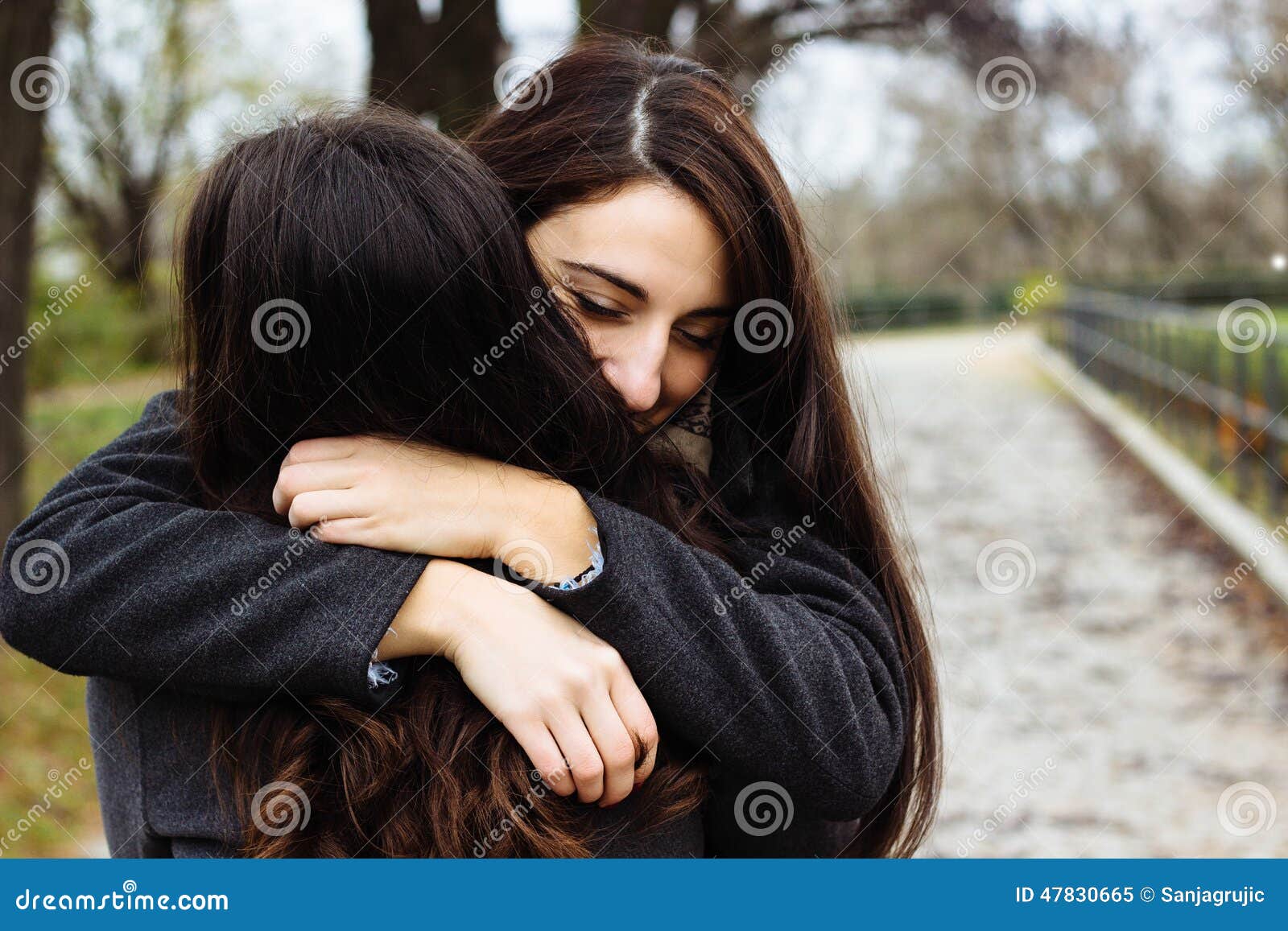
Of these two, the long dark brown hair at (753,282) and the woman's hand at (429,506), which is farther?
the long dark brown hair at (753,282)

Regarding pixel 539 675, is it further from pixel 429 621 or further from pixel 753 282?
pixel 753 282

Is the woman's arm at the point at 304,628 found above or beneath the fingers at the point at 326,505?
beneath

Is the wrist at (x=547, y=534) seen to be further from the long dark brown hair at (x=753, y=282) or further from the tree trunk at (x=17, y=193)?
the tree trunk at (x=17, y=193)

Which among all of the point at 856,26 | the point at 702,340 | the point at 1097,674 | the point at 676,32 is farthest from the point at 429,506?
the point at 856,26

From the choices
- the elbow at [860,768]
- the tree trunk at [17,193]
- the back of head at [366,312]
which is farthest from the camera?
the tree trunk at [17,193]

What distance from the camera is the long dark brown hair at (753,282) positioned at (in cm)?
147

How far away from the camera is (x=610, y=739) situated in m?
1.28

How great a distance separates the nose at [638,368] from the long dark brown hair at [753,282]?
0.15 meters

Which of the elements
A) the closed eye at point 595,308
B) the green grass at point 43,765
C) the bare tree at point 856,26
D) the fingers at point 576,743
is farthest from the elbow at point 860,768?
the bare tree at point 856,26

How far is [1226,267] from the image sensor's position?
23547mm

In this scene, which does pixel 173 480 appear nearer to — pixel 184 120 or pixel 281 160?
pixel 281 160

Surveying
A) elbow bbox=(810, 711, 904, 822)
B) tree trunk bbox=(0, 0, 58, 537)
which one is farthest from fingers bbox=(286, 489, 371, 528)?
tree trunk bbox=(0, 0, 58, 537)

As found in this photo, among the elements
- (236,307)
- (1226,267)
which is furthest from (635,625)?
(1226,267)

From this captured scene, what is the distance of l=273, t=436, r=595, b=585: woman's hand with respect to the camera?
131 cm
